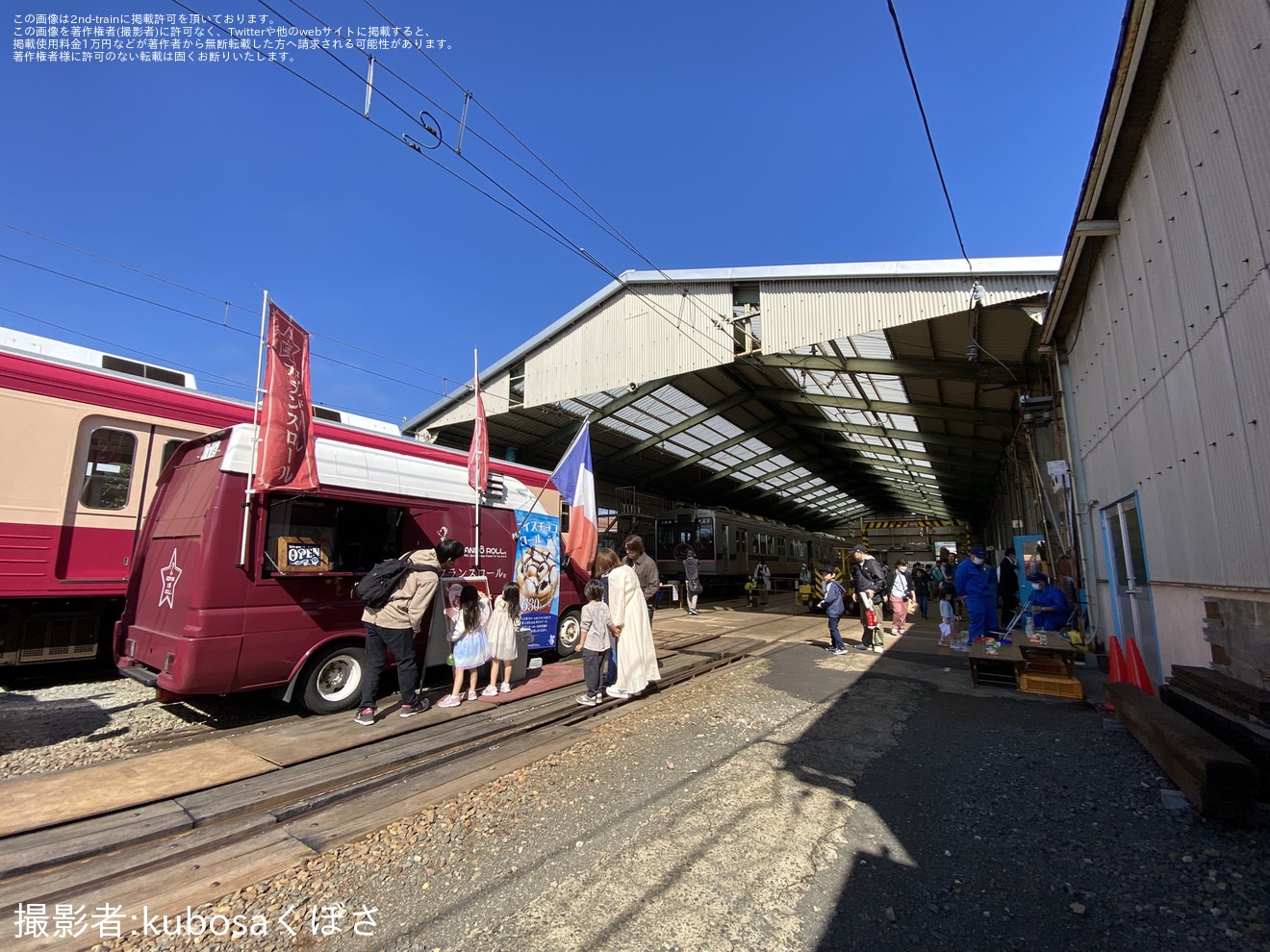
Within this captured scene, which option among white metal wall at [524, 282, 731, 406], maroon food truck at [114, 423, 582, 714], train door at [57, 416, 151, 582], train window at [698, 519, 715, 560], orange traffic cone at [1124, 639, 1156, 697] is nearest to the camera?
maroon food truck at [114, 423, 582, 714]

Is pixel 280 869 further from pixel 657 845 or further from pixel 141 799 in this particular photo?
pixel 657 845

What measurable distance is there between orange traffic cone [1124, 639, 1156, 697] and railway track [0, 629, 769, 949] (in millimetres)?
5444

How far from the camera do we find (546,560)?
8227 millimetres

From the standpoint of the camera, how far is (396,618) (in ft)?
17.2

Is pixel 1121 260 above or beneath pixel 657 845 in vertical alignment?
above

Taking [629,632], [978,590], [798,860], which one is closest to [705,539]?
[978,590]

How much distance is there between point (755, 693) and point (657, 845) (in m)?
3.66

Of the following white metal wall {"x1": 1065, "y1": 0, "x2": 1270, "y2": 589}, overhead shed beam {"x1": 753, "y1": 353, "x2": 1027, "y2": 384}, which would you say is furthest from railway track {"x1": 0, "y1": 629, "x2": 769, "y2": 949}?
overhead shed beam {"x1": 753, "y1": 353, "x2": 1027, "y2": 384}

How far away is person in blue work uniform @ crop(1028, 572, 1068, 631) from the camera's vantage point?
793 cm

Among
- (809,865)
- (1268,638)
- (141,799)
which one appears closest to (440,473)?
(141,799)

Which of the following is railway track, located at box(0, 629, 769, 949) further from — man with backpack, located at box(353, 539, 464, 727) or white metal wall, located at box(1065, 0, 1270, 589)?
white metal wall, located at box(1065, 0, 1270, 589)

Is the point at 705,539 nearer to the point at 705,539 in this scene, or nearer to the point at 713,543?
the point at 705,539

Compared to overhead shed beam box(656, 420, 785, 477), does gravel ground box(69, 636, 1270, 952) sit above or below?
below

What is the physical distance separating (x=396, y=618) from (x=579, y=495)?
10.7 feet
